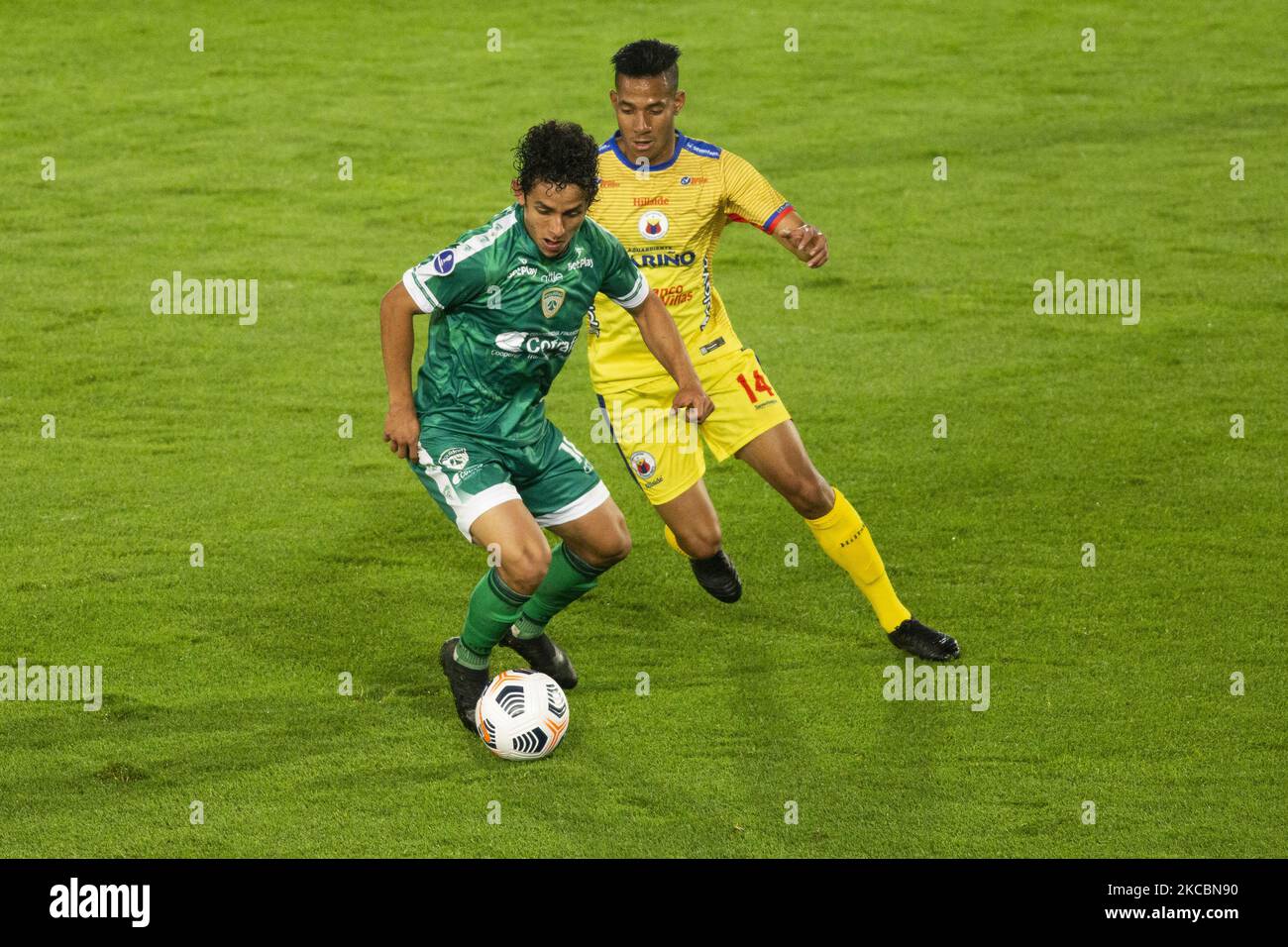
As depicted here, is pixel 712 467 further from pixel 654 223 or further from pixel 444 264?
pixel 444 264

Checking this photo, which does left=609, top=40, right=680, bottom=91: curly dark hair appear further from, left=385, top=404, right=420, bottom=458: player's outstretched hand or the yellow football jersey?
left=385, top=404, right=420, bottom=458: player's outstretched hand

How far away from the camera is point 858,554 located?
268 inches

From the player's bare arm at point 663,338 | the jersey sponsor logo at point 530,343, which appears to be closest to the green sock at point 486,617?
the jersey sponsor logo at point 530,343

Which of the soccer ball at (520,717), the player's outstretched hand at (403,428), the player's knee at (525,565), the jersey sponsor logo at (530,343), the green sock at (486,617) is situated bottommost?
the soccer ball at (520,717)

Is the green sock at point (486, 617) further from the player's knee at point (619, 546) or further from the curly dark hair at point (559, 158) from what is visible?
the curly dark hair at point (559, 158)

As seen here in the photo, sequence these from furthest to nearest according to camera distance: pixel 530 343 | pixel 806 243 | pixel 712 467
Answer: pixel 712 467 → pixel 806 243 → pixel 530 343

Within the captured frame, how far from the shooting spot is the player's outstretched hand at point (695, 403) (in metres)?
5.95

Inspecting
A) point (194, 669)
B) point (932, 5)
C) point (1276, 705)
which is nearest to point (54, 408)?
point (194, 669)

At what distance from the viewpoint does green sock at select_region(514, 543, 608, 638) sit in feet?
20.6

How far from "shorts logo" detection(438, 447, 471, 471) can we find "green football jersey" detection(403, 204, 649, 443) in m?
0.11

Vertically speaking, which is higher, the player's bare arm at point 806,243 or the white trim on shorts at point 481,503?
the player's bare arm at point 806,243

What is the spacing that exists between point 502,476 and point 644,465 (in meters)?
1.06

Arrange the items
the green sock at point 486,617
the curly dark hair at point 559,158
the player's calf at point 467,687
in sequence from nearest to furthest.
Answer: the curly dark hair at point 559,158
the green sock at point 486,617
the player's calf at point 467,687

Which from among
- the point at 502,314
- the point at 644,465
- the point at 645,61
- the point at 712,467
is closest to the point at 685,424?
the point at 644,465
